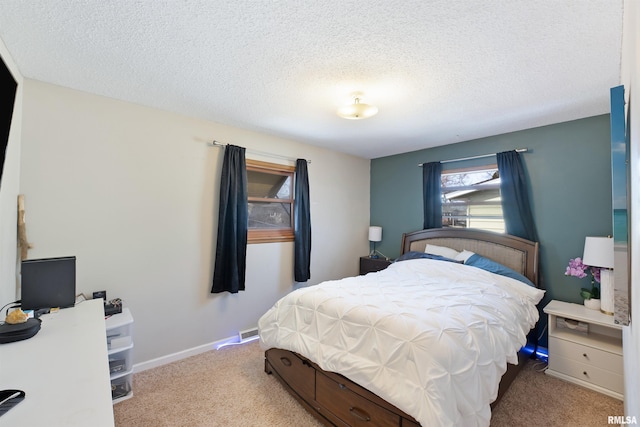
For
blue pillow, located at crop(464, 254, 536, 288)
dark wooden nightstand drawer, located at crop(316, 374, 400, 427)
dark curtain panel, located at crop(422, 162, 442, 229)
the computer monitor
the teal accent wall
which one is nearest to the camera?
dark wooden nightstand drawer, located at crop(316, 374, 400, 427)

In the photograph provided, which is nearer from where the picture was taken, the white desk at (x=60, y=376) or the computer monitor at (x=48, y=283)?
the white desk at (x=60, y=376)

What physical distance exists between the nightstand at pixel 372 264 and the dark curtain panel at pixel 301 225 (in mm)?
1052

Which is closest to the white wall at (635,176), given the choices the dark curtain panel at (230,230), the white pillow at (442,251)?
the white pillow at (442,251)

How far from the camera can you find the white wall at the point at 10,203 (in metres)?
1.69

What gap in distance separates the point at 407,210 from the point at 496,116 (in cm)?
174

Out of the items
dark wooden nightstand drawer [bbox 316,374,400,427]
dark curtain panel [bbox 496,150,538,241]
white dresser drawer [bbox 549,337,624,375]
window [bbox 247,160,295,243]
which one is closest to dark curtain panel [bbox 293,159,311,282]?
window [bbox 247,160,295,243]

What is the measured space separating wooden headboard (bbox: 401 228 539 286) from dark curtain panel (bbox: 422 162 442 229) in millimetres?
130

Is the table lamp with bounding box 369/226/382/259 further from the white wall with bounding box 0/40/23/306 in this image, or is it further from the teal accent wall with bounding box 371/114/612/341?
the white wall with bounding box 0/40/23/306

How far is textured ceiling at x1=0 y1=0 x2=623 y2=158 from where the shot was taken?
137 centimetres

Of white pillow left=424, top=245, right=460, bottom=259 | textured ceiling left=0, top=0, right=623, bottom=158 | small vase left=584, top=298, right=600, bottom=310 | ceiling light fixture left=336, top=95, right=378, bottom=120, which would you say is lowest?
small vase left=584, top=298, right=600, bottom=310

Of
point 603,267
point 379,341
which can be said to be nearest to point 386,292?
point 379,341

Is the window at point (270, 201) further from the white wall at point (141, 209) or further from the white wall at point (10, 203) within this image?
the white wall at point (10, 203)

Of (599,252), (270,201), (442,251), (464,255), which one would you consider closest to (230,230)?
(270,201)

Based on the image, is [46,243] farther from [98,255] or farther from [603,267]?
[603,267]
